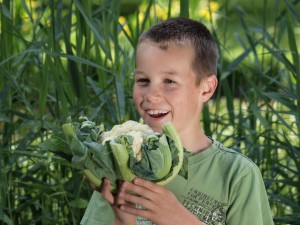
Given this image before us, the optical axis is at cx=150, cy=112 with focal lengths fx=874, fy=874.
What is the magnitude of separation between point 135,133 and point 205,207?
391 millimetres

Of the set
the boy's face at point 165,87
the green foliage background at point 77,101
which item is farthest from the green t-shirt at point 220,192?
the green foliage background at point 77,101

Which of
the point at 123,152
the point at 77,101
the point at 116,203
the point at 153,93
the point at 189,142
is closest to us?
the point at 123,152

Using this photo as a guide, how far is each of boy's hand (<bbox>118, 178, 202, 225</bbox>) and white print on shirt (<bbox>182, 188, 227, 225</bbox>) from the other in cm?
17

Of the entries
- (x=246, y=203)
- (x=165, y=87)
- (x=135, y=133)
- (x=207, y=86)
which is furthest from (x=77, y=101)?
(x=135, y=133)

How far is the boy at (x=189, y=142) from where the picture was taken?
2.28 meters

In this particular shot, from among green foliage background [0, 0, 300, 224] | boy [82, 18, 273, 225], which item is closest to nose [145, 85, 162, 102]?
boy [82, 18, 273, 225]

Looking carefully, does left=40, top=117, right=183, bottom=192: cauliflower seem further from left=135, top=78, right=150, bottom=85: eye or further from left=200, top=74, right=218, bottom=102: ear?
left=200, top=74, right=218, bottom=102: ear

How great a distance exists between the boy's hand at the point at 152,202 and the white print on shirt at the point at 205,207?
0.17 metres

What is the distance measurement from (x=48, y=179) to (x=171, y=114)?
53.5 inches

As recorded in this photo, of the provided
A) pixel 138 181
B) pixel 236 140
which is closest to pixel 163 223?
pixel 138 181

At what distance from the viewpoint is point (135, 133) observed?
2047mm

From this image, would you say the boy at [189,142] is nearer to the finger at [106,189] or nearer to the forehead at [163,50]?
the forehead at [163,50]

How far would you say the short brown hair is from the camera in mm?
2371

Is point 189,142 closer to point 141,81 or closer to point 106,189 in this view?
point 141,81
